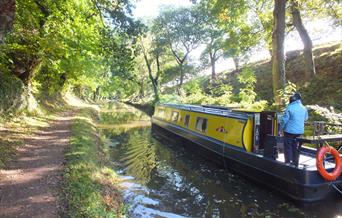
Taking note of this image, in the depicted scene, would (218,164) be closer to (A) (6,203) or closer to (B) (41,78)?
(A) (6,203)

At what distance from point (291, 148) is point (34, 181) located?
6393 mm

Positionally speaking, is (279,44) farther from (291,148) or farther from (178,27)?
(178,27)

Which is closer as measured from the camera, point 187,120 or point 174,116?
point 187,120

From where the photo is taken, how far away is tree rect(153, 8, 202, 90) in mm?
31281

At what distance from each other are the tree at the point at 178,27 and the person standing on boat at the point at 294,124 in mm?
25680

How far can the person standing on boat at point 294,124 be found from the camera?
24.0ft

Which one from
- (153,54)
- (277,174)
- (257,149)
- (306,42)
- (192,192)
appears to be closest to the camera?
(277,174)

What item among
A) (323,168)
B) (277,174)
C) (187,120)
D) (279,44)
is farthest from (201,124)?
(323,168)

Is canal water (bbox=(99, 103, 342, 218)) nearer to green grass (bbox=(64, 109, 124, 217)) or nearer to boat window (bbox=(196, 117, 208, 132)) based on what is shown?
green grass (bbox=(64, 109, 124, 217))

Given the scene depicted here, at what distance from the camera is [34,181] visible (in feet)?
20.1

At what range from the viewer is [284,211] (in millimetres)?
6875

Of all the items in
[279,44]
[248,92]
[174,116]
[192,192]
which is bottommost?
[192,192]

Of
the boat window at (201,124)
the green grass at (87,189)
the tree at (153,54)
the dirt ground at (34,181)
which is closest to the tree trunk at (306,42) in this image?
the boat window at (201,124)

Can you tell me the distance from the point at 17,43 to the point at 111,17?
462cm
